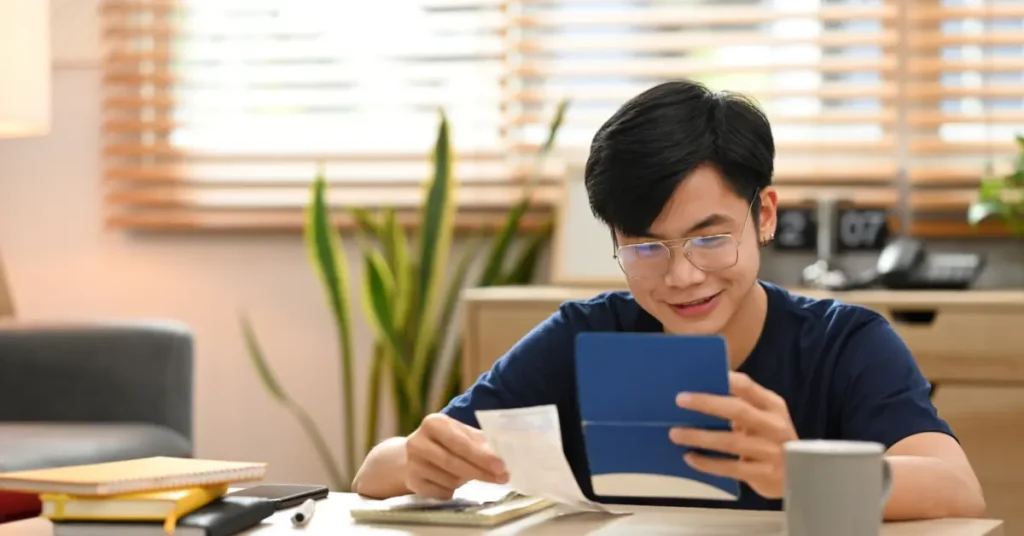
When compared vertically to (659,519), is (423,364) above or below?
below

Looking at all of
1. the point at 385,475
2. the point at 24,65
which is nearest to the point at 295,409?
the point at 24,65

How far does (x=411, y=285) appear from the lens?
3467 mm

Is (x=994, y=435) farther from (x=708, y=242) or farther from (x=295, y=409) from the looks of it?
(x=295, y=409)

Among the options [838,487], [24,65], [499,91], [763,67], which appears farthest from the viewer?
[499,91]

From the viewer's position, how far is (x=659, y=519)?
1.40 metres

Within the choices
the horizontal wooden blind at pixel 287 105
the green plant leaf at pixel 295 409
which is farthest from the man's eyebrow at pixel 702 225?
the green plant leaf at pixel 295 409

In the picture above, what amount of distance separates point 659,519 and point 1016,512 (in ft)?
5.79

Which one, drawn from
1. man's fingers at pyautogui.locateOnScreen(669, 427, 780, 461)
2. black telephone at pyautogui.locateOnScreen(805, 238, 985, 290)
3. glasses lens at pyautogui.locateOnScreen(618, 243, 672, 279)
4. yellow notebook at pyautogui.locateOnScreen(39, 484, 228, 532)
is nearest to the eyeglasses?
glasses lens at pyautogui.locateOnScreen(618, 243, 672, 279)

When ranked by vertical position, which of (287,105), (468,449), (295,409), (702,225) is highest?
(287,105)

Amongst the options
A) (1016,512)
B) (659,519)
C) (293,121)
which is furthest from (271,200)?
(659,519)

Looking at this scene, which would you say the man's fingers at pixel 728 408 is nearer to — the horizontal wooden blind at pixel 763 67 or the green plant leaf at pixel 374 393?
the horizontal wooden blind at pixel 763 67

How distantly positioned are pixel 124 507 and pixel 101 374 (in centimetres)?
177

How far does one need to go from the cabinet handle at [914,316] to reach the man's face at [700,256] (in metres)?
1.41

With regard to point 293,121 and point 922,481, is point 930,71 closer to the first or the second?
point 293,121
